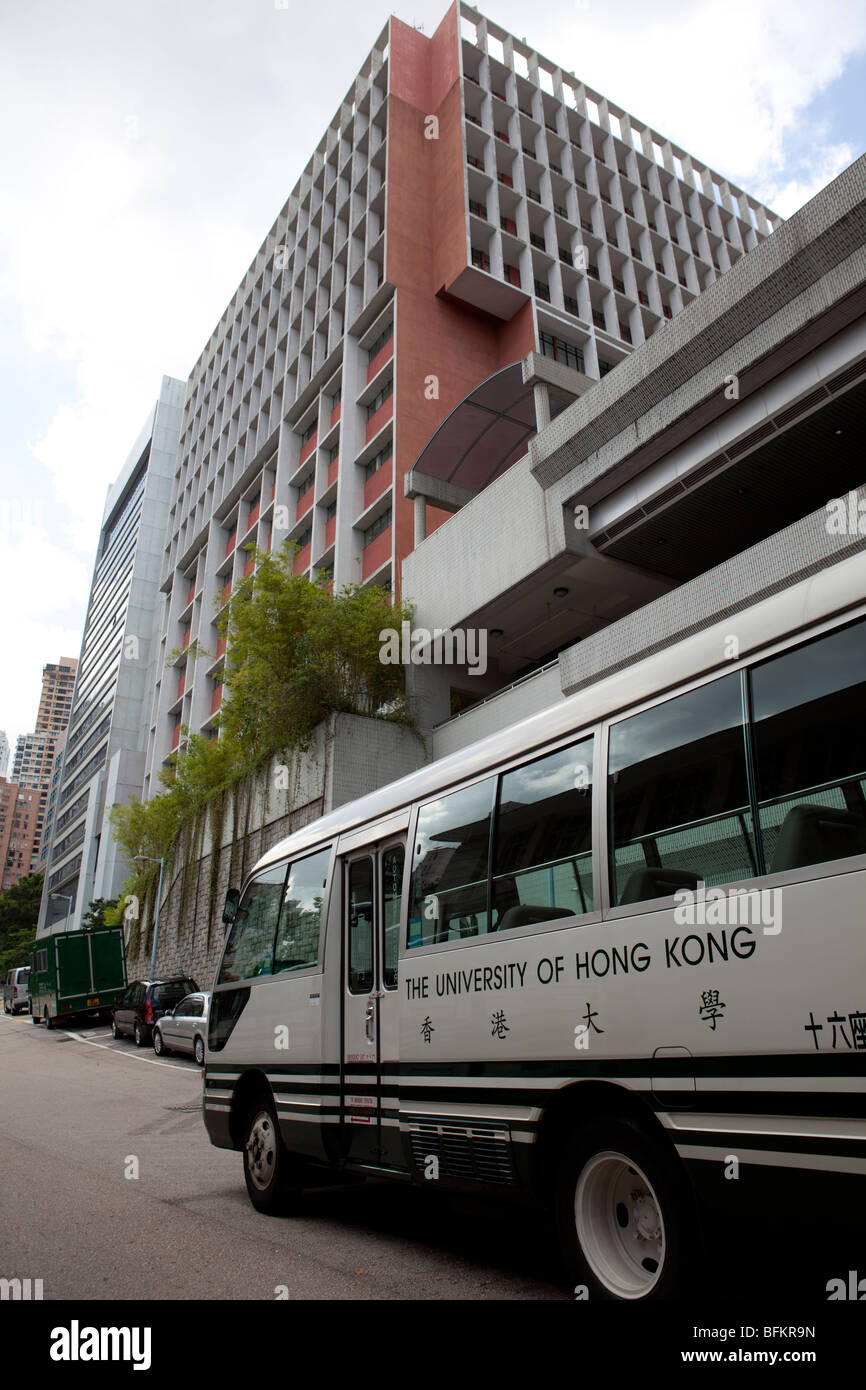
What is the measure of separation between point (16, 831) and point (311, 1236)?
550ft

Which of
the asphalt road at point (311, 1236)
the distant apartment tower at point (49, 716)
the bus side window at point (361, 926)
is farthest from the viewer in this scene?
the distant apartment tower at point (49, 716)

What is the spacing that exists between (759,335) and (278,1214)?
13.4 metres

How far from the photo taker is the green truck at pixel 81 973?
2728cm

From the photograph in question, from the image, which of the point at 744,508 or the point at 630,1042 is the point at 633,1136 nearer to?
the point at 630,1042

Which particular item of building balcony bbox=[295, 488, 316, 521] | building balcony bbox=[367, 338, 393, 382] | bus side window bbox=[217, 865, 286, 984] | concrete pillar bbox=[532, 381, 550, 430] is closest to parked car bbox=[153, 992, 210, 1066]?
bus side window bbox=[217, 865, 286, 984]

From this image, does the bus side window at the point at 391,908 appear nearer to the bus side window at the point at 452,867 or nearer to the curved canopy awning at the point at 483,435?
the bus side window at the point at 452,867

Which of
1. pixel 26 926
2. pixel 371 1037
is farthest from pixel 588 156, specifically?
pixel 26 926

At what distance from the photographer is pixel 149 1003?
21156mm

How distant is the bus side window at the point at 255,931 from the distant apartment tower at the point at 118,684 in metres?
57.1

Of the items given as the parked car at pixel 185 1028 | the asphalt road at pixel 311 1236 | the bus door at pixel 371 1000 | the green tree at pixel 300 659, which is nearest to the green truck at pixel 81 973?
the parked car at pixel 185 1028

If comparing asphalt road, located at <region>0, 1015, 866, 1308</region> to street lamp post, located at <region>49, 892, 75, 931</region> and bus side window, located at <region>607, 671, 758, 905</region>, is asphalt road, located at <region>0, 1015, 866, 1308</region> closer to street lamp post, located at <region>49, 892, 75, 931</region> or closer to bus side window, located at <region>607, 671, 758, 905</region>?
bus side window, located at <region>607, 671, 758, 905</region>

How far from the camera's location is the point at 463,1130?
432 centimetres

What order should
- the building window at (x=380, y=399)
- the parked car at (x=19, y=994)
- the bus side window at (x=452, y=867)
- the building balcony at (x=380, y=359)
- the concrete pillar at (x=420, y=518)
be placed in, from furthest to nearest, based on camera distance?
the parked car at (x=19, y=994), the building balcony at (x=380, y=359), the building window at (x=380, y=399), the concrete pillar at (x=420, y=518), the bus side window at (x=452, y=867)

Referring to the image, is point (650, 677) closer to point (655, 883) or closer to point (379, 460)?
point (655, 883)
